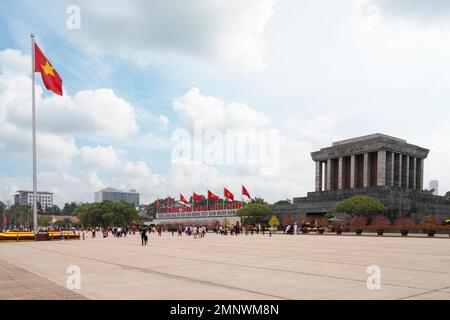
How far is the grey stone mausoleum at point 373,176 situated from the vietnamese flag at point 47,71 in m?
69.9

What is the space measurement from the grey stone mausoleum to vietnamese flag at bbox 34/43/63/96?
229ft

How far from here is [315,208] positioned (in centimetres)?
9762

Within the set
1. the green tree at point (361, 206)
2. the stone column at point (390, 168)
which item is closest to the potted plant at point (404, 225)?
the green tree at point (361, 206)

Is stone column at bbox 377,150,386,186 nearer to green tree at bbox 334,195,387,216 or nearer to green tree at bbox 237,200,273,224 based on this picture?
green tree at bbox 334,195,387,216

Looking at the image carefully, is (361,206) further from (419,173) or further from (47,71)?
(47,71)

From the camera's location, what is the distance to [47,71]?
3294cm

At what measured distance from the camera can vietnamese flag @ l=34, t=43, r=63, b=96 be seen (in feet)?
107

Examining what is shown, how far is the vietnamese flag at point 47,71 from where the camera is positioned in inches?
1284

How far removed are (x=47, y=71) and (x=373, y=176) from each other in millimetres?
86313

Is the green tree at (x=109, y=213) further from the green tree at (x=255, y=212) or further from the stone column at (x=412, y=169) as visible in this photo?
the stone column at (x=412, y=169)

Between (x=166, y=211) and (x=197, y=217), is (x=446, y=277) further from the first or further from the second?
(x=166, y=211)
